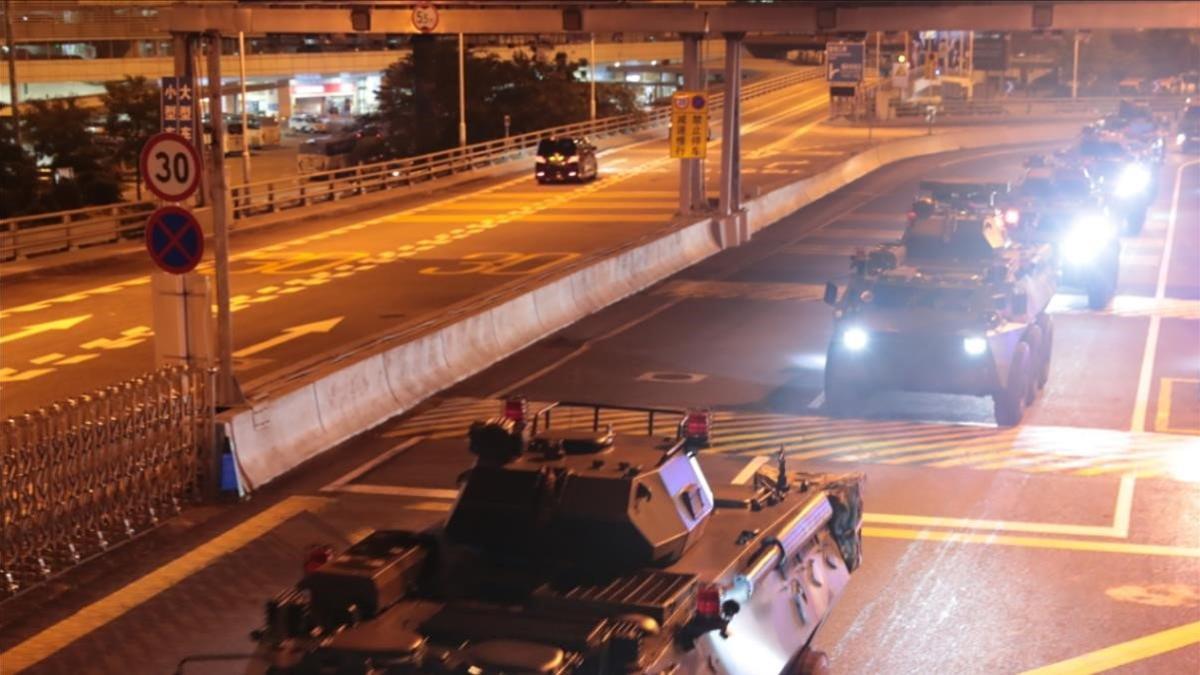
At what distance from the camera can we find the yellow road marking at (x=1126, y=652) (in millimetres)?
10458

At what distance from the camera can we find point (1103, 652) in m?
10.8

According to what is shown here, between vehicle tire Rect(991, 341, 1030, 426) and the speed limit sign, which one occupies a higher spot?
the speed limit sign

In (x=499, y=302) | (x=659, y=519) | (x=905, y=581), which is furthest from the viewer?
(x=499, y=302)

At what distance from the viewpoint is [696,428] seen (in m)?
9.68

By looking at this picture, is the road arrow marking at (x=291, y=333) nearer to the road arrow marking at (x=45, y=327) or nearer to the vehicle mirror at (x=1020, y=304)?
the road arrow marking at (x=45, y=327)

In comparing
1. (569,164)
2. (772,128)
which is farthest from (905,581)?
(772,128)

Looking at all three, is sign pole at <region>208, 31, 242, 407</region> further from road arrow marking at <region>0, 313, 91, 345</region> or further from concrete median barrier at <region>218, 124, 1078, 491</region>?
road arrow marking at <region>0, 313, 91, 345</region>

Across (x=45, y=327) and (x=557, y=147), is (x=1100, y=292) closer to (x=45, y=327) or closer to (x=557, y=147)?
(x=45, y=327)

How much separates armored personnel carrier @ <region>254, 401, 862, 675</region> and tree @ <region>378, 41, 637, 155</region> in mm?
72086

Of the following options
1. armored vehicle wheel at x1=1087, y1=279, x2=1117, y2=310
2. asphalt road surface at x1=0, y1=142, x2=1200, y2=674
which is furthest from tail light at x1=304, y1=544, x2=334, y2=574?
armored vehicle wheel at x1=1087, y1=279, x2=1117, y2=310

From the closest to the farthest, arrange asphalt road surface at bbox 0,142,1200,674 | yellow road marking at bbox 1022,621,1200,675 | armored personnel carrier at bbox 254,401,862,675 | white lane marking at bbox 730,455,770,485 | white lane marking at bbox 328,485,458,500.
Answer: armored personnel carrier at bbox 254,401,862,675 → yellow road marking at bbox 1022,621,1200,675 → asphalt road surface at bbox 0,142,1200,674 → white lane marking at bbox 328,485,458,500 → white lane marking at bbox 730,455,770,485

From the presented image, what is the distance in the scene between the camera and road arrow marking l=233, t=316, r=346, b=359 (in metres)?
23.9

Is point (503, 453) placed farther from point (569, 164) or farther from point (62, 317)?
point (569, 164)

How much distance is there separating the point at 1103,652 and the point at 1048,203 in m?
17.8
